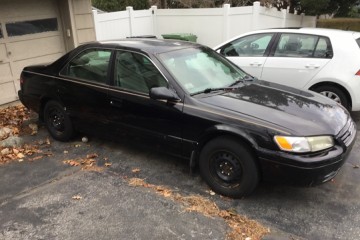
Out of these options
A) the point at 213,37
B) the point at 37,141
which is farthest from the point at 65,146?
the point at 213,37

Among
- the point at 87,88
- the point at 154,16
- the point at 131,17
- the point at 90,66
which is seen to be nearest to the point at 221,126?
the point at 87,88

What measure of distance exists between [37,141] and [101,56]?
6.00ft

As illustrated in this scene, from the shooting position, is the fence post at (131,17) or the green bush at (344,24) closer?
the fence post at (131,17)

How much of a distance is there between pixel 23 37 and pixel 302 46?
18.1ft

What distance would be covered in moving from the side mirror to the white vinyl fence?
7.96m

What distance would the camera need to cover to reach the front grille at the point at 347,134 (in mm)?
3649

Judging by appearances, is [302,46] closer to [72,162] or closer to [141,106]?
[141,106]

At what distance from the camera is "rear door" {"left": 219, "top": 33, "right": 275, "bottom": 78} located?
649 cm

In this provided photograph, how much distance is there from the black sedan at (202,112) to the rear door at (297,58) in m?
1.62

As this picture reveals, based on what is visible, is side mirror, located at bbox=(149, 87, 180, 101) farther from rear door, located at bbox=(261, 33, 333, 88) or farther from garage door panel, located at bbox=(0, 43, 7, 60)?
garage door panel, located at bbox=(0, 43, 7, 60)

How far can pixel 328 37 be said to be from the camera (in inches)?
235

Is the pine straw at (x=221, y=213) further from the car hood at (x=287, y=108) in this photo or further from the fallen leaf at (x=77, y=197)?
the car hood at (x=287, y=108)

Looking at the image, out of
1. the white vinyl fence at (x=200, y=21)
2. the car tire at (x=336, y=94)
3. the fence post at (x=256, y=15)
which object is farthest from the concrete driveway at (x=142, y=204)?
the fence post at (x=256, y=15)

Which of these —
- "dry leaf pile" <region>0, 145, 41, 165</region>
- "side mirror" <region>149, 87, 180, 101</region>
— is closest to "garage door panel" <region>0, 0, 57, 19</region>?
"dry leaf pile" <region>0, 145, 41, 165</region>
